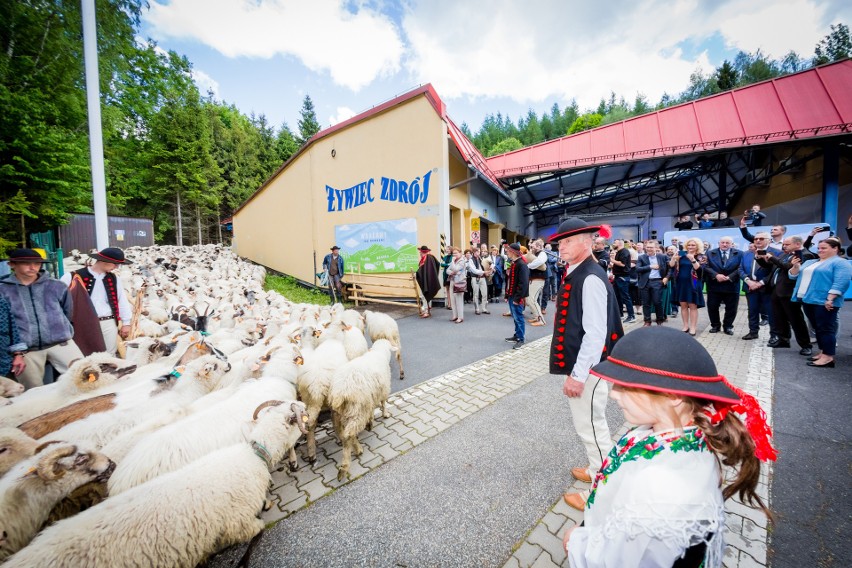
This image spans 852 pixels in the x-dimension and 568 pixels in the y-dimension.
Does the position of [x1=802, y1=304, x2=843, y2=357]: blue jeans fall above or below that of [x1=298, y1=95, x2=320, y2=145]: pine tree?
below

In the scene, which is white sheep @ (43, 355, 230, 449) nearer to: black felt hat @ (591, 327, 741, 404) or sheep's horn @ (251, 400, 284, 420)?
sheep's horn @ (251, 400, 284, 420)

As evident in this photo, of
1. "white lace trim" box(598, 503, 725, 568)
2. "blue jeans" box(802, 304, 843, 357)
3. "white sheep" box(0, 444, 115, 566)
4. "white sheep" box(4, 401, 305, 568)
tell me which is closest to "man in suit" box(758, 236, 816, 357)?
"blue jeans" box(802, 304, 843, 357)

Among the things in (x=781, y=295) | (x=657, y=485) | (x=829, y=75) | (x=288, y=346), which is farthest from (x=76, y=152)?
(x=829, y=75)

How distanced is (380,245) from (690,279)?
9.63m

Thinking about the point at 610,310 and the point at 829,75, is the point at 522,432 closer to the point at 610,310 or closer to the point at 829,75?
the point at 610,310

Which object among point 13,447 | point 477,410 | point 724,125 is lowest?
point 477,410

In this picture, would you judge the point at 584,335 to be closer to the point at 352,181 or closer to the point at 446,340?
the point at 446,340

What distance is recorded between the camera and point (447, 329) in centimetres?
834

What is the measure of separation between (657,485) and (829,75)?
801 inches

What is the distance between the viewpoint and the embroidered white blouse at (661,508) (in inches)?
38.8

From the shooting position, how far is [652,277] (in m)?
7.73

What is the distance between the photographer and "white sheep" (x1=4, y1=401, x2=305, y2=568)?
64.1 inches

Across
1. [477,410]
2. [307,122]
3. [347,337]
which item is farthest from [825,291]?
[307,122]

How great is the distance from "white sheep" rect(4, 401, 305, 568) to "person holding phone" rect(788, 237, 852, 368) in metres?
8.04
